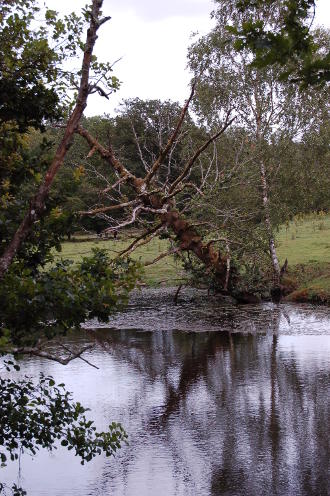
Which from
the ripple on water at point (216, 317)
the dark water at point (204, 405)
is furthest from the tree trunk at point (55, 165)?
the ripple on water at point (216, 317)

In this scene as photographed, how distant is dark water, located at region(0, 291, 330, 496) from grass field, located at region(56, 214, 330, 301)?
2853 millimetres

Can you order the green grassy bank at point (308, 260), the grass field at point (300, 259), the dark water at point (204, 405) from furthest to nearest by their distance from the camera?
the grass field at point (300, 259) → the green grassy bank at point (308, 260) → the dark water at point (204, 405)

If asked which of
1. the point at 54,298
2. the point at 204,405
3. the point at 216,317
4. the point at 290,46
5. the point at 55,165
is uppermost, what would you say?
the point at 290,46

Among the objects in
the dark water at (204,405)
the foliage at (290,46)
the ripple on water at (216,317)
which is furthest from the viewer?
the ripple on water at (216,317)

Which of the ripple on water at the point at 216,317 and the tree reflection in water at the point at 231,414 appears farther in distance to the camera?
the ripple on water at the point at 216,317

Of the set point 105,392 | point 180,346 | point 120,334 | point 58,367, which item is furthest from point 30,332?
point 120,334

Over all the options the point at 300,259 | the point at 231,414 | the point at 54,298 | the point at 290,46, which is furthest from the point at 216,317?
the point at 290,46

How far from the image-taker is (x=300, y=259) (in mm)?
27281

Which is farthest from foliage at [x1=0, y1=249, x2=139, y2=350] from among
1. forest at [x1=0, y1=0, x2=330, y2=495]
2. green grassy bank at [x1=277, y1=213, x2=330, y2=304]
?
green grassy bank at [x1=277, y1=213, x2=330, y2=304]

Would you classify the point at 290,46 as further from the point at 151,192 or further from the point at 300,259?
the point at 300,259

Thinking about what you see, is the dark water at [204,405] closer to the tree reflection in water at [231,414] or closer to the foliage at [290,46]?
the tree reflection in water at [231,414]

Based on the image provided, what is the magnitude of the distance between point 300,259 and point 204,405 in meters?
16.7

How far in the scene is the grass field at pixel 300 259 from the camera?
2242 centimetres

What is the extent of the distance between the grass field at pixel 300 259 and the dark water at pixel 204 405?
285 centimetres
